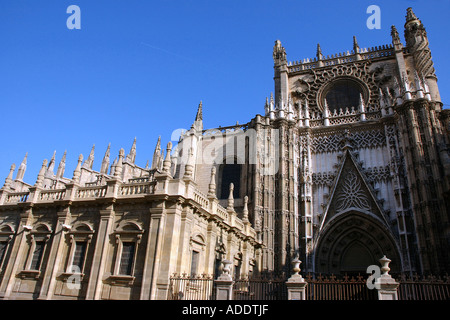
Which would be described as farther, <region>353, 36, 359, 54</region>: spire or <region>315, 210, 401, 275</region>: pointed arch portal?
<region>353, 36, 359, 54</region>: spire

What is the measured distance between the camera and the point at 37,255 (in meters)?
17.5

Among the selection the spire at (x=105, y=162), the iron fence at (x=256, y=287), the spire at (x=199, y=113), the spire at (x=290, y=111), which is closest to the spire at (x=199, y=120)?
the spire at (x=199, y=113)

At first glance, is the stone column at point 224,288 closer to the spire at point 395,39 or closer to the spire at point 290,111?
the spire at point 290,111

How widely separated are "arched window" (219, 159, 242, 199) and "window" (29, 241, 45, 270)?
43.3ft

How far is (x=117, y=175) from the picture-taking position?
53.5 ft

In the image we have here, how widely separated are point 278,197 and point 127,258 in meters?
12.4

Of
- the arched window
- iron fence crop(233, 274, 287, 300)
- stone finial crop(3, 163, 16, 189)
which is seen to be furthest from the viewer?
the arched window

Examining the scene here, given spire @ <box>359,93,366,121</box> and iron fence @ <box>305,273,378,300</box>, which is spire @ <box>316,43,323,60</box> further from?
iron fence @ <box>305,273,378,300</box>

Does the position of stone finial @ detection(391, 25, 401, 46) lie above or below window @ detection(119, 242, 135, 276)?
above

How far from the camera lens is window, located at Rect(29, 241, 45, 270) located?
681 inches

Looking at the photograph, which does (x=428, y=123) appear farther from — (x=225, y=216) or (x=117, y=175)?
(x=117, y=175)

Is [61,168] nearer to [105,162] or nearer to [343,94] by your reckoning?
[105,162]

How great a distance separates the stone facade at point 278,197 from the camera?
1511cm

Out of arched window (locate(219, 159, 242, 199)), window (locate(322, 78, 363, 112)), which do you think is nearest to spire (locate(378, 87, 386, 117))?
window (locate(322, 78, 363, 112))
